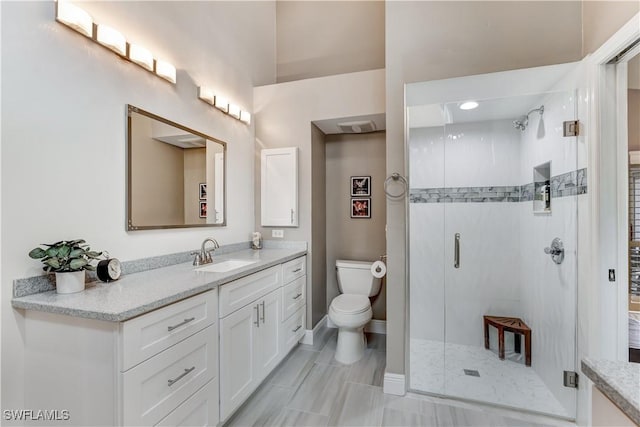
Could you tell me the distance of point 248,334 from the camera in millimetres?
1754

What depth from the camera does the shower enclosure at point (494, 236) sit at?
180cm

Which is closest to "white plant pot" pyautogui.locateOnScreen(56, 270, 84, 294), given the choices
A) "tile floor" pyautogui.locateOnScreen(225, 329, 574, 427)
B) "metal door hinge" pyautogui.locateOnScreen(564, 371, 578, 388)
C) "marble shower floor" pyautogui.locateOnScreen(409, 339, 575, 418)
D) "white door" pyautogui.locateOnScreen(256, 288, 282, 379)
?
"white door" pyautogui.locateOnScreen(256, 288, 282, 379)

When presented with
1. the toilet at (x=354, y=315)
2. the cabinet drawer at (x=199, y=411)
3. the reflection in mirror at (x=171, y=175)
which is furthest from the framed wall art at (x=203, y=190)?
the toilet at (x=354, y=315)

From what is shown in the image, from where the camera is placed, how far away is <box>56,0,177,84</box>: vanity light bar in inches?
51.6

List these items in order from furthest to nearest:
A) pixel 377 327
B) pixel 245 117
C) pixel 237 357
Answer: pixel 377 327, pixel 245 117, pixel 237 357

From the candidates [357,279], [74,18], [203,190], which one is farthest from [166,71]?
[357,279]

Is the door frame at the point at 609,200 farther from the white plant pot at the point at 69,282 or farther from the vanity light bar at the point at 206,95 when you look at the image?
the white plant pot at the point at 69,282

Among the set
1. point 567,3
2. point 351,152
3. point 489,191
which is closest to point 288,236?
point 351,152

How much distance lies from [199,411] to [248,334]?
47 centimetres

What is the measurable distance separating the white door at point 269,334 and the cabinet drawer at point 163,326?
54cm

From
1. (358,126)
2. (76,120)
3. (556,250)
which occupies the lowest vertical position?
(556,250)

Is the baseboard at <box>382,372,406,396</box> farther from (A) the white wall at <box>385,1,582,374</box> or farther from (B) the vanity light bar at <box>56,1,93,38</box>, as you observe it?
(B) the vanity light bar at <box>56,1,93,38</box>

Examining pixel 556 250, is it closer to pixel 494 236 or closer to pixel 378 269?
pixel 494 236

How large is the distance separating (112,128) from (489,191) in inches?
103
